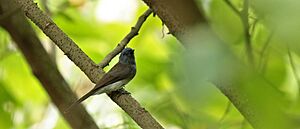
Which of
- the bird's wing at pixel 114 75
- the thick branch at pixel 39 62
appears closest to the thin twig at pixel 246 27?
the bird's wing at pixel 114 75

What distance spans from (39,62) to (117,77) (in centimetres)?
25

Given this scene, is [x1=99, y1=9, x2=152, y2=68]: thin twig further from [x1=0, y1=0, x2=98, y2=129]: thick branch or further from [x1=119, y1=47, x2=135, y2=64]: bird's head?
[x1=119, y1=47, x2=135, y2=64]: bird's head

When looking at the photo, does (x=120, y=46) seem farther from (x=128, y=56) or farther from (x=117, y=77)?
(x=128, y=56)

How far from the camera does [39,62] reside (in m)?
1.97

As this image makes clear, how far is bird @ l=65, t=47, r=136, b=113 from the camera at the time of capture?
1.66 metres

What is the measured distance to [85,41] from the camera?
2174mm

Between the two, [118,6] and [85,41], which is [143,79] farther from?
[118,6]

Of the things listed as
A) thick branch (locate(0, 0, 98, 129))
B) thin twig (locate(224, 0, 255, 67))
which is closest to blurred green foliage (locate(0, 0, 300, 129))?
thin twig (locate(224, 0, 255, 67))

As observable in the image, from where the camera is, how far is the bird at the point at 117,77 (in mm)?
1664

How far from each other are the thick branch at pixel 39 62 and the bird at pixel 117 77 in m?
0.11

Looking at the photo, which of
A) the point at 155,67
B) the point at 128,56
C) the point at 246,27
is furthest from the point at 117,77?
the point at 246,27

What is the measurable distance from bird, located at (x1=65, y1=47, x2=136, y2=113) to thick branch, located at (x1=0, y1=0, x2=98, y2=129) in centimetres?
11

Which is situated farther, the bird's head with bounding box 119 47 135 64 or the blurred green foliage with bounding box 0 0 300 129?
the bird's head with bounding box 119 47 135 64

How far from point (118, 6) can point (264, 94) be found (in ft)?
6.78
